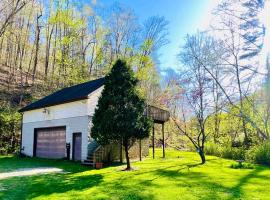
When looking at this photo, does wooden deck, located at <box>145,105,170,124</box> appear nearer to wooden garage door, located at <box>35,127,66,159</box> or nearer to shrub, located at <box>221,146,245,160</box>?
shrub, located at <box>221,146,245,160</box>

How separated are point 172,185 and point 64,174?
5.39 meters

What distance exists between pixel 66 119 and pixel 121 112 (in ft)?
19.1

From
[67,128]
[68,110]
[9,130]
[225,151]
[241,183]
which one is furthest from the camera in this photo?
[9,130]

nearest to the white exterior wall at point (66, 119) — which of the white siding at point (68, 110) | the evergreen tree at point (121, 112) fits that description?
the white siding at point (68, 110)

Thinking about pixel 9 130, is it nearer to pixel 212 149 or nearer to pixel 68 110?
pixel 68 110

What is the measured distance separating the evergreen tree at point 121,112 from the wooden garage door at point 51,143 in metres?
5.12

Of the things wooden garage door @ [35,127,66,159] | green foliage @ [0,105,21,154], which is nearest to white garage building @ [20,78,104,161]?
wooden garage door @ [35,127,66,159]

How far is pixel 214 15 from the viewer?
740 inches

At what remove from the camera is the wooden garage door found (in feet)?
61.2

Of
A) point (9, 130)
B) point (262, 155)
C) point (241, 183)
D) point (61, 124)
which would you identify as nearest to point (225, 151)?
point (262, 155)

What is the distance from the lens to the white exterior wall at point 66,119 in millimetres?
16953

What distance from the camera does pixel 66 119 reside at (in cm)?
1834

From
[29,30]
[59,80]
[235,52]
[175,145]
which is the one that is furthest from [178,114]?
[29,30]

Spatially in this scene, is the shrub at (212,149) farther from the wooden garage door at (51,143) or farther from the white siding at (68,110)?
the wooden garage door at (51,143)
